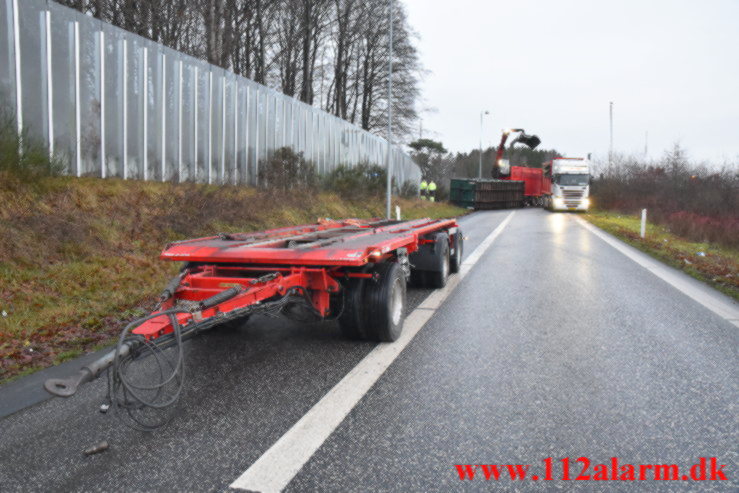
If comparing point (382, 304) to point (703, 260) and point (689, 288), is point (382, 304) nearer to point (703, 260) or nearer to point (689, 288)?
point (689, 288)

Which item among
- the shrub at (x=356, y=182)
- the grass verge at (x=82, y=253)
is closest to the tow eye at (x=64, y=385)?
the grass verge at (x=82, y=253)

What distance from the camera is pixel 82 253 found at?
7539 millimetres

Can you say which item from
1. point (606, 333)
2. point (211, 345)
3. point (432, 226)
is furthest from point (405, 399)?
point (432, 226)

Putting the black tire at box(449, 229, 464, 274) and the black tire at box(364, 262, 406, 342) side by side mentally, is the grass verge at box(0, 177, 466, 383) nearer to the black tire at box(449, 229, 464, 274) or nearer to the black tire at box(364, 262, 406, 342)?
the black tire at box(364, 262, 406, 342)

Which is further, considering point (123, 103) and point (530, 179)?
point (530, 179)

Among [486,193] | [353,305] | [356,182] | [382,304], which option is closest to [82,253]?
[353,305]

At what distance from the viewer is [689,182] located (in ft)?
102

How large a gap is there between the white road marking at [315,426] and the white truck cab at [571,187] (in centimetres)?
3195

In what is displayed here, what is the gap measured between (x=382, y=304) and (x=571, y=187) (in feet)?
108

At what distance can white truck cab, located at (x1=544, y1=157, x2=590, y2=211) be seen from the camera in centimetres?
3494

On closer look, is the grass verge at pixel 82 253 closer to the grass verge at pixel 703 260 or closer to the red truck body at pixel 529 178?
the grass verge at pixel 703 260

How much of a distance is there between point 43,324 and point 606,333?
5.64 m

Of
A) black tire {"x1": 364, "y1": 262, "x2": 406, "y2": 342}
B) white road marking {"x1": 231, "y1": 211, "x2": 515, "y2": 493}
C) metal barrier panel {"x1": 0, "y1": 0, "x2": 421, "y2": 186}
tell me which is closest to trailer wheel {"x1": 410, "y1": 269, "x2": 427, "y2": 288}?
white road marking {"x1": 231, "y1": 211, "x2": 515, "y2": 493}

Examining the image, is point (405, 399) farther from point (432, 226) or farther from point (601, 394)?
point (432, 226)
